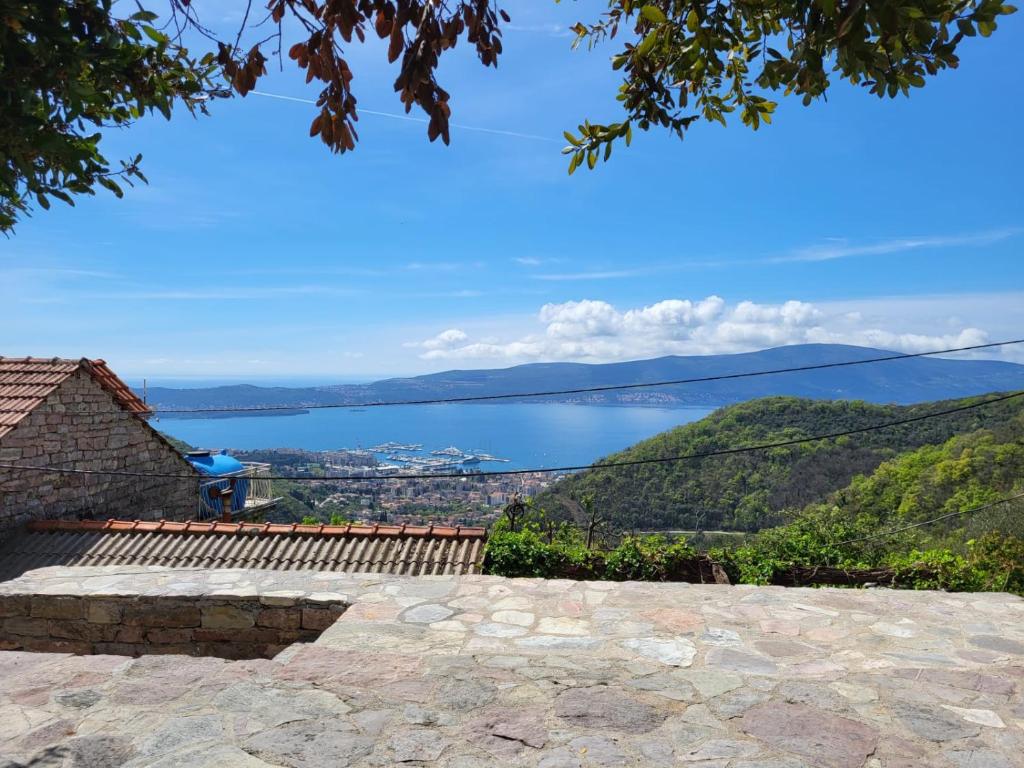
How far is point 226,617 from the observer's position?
4.16 m

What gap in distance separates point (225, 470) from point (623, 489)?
44.1 ft

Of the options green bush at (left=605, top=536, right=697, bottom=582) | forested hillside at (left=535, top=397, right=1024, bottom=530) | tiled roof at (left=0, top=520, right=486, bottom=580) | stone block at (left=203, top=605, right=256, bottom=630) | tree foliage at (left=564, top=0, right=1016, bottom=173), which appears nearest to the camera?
tree foliage at (left=564, top=0, right=1016, bottom=173)

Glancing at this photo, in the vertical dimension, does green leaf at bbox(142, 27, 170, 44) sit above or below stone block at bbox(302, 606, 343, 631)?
above

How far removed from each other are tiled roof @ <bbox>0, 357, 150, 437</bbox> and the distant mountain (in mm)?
53133

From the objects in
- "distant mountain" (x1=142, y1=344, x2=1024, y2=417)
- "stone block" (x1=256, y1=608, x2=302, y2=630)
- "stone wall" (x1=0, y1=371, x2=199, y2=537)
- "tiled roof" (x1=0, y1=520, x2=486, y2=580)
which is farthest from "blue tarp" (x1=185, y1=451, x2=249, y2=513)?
"distant mountain" (x1=142, y1=344, x2=1024, y2=417)

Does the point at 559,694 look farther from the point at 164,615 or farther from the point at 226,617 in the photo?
the point at 164,615

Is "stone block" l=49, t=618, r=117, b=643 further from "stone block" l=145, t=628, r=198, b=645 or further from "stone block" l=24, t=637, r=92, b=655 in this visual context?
"stone block" l=145, t=628, r=198, b=645

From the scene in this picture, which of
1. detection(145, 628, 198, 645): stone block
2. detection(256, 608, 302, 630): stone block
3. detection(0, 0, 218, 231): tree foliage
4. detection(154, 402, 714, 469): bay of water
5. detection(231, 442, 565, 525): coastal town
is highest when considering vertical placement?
detection(0, 0, 218, 231): tree foliage

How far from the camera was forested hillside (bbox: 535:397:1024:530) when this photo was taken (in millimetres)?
17234

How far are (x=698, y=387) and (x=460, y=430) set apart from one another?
44864mm

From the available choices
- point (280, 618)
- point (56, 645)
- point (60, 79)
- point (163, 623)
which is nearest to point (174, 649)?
point (163, 623)

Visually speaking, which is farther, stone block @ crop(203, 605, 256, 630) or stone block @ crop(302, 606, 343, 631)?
stone block @ crop(203, 605, 256, 630)

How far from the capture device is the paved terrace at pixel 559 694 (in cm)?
202

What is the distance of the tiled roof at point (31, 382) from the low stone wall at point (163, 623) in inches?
170
